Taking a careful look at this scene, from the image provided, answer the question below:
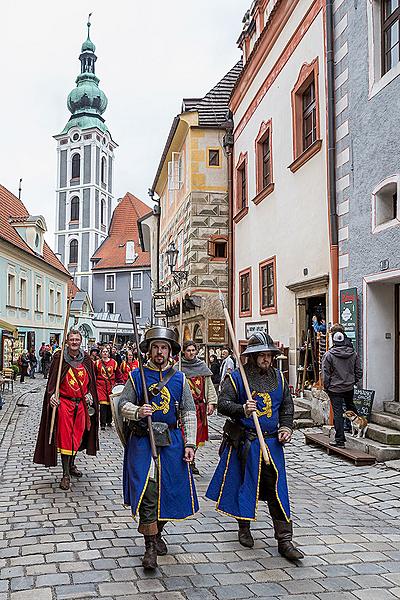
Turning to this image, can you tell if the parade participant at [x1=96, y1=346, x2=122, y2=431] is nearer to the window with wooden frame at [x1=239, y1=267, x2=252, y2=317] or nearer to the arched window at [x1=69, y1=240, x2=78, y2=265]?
the window with wooden frame at [x1=239, y1=267, x2=252, y2=317]

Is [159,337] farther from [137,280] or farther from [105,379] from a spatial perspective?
[137,280]

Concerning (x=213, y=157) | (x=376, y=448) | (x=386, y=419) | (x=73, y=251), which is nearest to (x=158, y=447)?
(x=376, y=448)

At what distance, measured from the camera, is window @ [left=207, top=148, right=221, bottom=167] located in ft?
71.0

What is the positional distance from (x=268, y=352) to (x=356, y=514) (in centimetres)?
226

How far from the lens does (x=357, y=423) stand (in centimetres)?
943

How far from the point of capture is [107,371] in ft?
43.7

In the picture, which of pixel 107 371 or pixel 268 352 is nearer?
pixel 268 352

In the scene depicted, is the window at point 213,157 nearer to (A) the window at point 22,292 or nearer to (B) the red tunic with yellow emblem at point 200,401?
(B) the red tunic with yellow emblem at point 200,401

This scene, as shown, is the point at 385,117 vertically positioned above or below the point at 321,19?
below

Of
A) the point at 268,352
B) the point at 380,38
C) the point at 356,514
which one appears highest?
the point at 380,38

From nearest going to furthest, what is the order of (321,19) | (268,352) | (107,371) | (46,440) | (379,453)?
(268,352) < (46,440) < (379,453) < (321,19) < (107,371)

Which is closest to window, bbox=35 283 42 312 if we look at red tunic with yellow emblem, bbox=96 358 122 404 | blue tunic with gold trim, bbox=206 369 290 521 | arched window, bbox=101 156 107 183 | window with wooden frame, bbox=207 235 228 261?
window with wooden frame, bbox=207 235 228 261

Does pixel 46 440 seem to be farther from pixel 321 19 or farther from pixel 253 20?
pixel 253 20

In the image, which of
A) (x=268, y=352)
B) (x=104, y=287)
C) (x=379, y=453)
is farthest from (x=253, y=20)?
(x=104, y=287)
